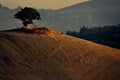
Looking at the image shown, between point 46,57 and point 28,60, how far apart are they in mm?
3411

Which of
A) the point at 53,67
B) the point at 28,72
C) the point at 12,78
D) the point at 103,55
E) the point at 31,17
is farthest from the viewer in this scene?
the point at 31,17

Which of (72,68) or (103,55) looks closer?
(72,68)

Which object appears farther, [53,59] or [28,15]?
[28,15]

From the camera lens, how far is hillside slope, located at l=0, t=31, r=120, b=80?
53438 millimetres

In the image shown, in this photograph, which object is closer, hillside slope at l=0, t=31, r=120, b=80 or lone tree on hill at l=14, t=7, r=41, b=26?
hillside slope at l=0, t=31, r=120, b=80

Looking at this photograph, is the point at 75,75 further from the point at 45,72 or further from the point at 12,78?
the point at 12,78

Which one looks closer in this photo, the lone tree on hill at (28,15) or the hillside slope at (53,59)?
the hillside slope at (53,59)

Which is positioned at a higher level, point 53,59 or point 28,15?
point 28,15

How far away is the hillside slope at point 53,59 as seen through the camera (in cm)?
5344

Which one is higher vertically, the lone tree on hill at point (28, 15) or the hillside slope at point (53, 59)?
the lone tree on hill at point (28, 15)

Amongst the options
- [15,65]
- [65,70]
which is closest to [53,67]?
[65,70]

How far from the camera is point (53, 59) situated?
2328 inches

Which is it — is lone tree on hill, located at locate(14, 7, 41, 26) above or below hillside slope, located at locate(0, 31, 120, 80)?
above

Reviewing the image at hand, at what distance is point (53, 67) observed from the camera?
2218 inches
